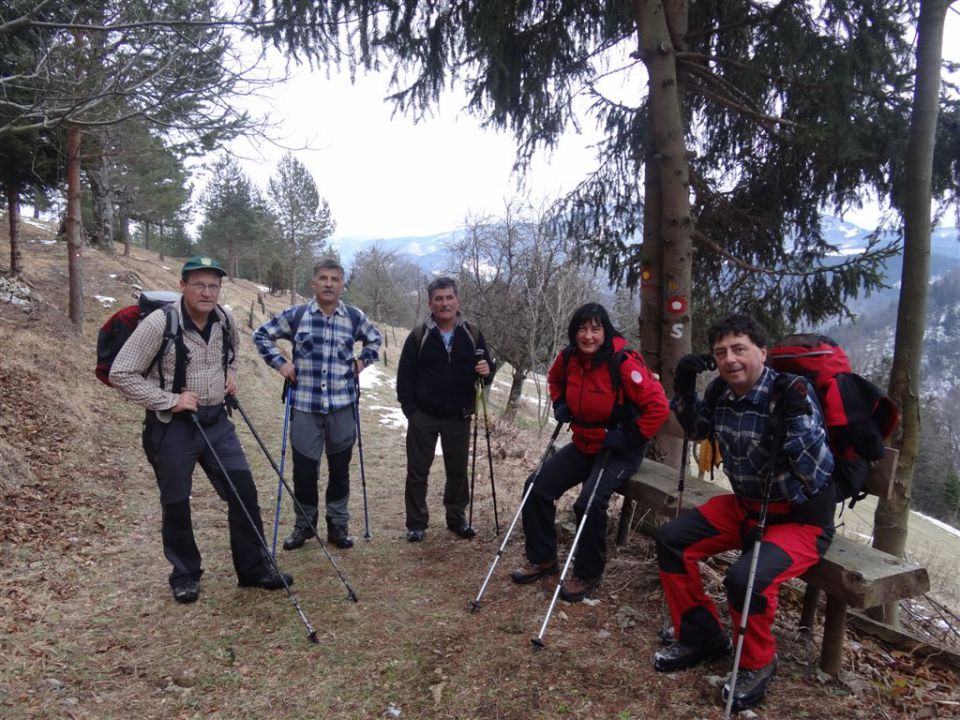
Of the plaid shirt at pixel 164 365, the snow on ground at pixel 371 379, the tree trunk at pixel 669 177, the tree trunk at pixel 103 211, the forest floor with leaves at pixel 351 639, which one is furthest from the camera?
the tree trunk at pixel 103 211

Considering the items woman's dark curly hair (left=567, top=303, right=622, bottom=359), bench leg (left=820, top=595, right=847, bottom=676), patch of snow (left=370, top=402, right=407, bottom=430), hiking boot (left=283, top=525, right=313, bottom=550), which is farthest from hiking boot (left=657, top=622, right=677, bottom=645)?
patch of snow (left=370, top=402, right=407, bottom=430)

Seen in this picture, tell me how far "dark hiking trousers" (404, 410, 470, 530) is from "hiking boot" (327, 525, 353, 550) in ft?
1.84

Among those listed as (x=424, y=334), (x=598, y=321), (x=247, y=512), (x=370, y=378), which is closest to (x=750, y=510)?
(x=598, y=321)

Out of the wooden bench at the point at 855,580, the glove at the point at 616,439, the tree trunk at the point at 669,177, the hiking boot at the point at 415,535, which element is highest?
the tree trunk at the point at 669,177

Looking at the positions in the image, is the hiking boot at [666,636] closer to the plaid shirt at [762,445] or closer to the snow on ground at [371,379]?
the plaid shirt at [762,445]

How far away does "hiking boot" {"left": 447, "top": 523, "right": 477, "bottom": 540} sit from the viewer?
537cm

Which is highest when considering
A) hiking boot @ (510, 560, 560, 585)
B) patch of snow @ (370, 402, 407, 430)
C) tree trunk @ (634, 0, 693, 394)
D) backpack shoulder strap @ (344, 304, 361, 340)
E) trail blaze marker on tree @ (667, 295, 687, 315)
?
tree trunk @ (634, 0, 693, 394)

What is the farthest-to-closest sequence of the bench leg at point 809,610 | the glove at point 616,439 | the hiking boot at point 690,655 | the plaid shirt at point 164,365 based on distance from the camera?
the glove at point 616,439 < the plaid shirt at point 164,365 < the bench leg at point 809,610 < the hiking boot at point 690,655

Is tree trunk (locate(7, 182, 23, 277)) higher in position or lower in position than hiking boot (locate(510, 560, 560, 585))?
higher

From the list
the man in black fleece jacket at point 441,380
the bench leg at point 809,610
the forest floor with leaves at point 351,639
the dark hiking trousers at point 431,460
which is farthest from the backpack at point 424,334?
the bench leg at point 809,610

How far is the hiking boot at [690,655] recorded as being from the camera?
10.6ft

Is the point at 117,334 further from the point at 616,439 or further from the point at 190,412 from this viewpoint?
the point at 616,439

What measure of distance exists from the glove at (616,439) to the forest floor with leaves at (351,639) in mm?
1011

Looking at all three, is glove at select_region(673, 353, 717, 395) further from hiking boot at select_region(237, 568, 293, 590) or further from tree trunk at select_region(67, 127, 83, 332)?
tree trunk at select_region(67, 127, 83, 332)
